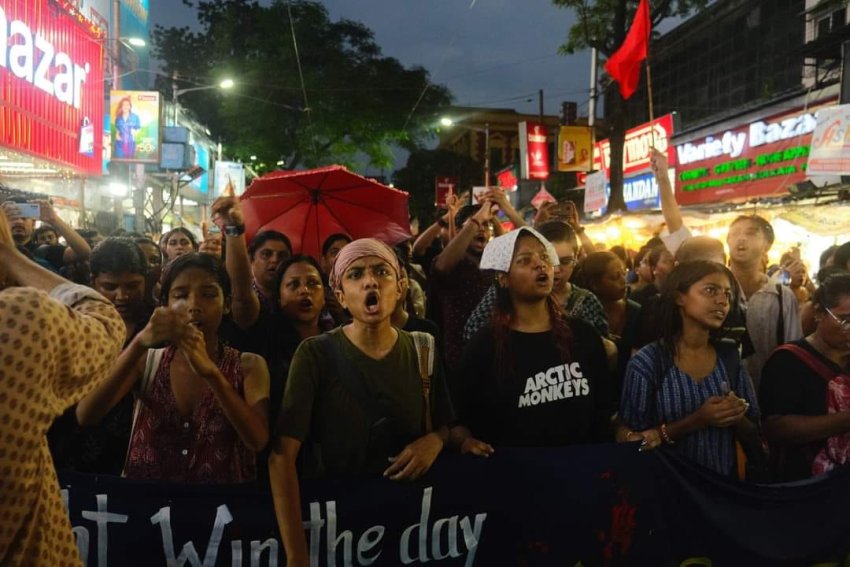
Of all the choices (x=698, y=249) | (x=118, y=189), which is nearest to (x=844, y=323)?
(x=698, y=249)

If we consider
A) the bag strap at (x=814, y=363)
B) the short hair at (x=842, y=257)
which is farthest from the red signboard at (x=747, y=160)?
the bag strap at (x=814, y=363)

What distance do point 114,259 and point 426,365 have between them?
5.13 ft

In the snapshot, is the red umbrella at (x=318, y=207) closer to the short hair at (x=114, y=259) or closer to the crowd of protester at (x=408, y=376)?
the crowd of protester at (x=408, y=376)

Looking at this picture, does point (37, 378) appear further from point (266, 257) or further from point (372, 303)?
point (266, 257)

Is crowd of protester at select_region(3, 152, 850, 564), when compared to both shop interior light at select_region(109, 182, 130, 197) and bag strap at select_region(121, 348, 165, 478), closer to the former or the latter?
bag strap at select_region(121, 348, 165, 478)

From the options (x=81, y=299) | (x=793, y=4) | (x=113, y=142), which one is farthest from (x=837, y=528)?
(x=793, y=4)

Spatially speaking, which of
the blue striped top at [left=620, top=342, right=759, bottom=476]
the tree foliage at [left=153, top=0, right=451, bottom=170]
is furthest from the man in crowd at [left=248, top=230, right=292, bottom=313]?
the tree foliage at [left=153, top=0, right=451, bottom=170]

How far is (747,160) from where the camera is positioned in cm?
1495

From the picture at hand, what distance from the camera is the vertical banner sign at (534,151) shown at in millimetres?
23984

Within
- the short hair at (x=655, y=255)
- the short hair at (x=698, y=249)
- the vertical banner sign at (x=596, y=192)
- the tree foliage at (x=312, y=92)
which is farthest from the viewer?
the tree foliage at (x=312, y=92)

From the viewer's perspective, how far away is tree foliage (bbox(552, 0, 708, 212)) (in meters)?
18.1

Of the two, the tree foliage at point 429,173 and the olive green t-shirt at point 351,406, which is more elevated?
the tree foliage at point 429,173

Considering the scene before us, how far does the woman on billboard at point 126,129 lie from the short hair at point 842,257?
1951 cm

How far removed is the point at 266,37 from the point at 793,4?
25286 mm
